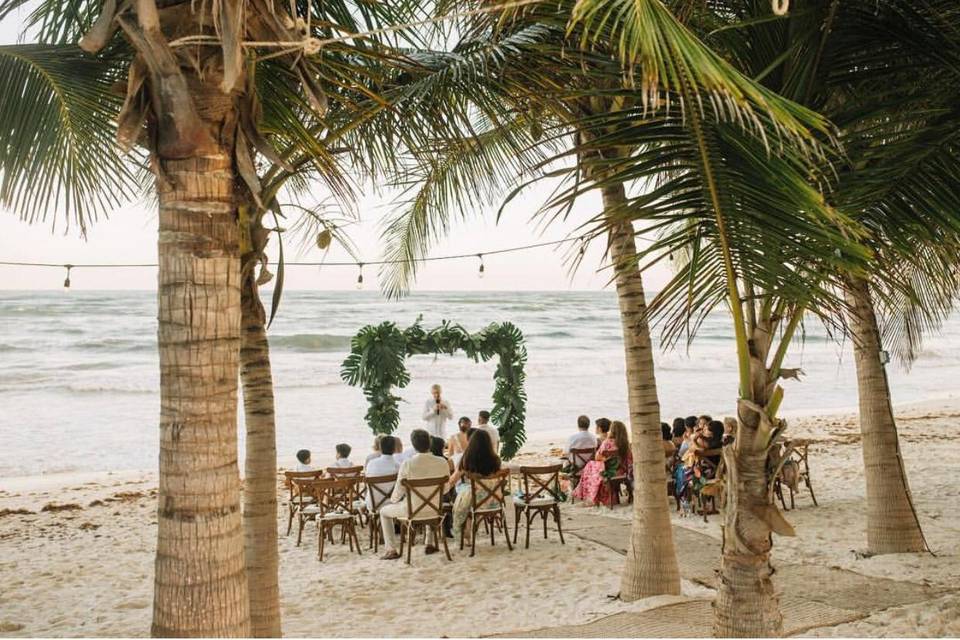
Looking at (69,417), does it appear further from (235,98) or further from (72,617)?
(235,98)

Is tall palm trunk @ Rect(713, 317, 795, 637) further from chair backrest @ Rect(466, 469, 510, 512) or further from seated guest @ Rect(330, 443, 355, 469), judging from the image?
seated guest @ Rect(330, 443, 355, 469)

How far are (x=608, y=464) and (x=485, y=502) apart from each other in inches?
84.1

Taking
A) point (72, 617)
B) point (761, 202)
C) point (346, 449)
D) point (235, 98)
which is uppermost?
point (235, 98)

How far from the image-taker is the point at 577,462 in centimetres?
955

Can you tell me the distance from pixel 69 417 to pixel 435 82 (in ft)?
64.4

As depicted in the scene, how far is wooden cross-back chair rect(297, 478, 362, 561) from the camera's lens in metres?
7.19

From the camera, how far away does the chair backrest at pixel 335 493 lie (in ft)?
23.6

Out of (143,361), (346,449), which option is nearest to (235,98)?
(346,449)

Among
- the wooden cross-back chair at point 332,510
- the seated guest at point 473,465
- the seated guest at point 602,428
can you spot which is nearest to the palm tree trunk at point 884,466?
the seated guest at point 473,465

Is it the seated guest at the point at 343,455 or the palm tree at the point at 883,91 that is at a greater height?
the palm tree at the point at 883,91

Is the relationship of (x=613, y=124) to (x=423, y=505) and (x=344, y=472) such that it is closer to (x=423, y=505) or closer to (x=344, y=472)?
(x=423, y=505)

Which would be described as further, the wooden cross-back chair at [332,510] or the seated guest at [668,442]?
the seated guest at [668,442]

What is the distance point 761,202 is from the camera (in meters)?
2.83

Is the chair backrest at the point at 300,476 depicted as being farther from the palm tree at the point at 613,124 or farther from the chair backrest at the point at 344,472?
the palm tree at the point at 613,124
